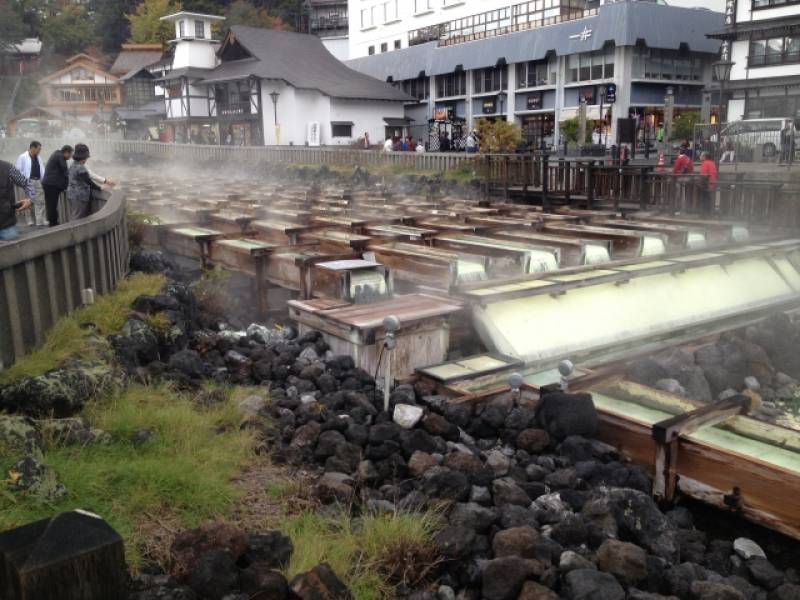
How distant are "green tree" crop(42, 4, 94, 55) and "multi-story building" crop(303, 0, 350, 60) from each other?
822 inches

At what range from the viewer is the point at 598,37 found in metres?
38.3

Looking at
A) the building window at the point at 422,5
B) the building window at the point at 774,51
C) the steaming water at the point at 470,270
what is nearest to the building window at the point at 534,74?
the building window at the point at 774,51

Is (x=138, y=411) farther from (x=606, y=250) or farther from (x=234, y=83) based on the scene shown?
(x=234, y=83)

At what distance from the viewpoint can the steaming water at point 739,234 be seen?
13.1 m

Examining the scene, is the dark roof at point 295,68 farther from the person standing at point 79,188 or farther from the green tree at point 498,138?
the person standing at point 79,188

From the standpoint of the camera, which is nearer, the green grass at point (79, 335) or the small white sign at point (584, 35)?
the green grass at point (79, 335)

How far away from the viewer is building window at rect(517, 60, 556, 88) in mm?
42956

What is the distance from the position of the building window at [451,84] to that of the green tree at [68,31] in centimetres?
3694

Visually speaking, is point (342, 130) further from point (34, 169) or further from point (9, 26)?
point (9, 26)

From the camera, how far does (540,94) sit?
43.7m

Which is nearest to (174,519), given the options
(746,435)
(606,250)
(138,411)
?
(138,411)

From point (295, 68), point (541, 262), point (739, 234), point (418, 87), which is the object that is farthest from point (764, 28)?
point (541, 262)

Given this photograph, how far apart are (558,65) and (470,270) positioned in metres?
36.0

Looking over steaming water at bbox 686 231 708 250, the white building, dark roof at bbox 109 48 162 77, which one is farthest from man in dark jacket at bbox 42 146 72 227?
dark roof at bbox 109 48 162 77
